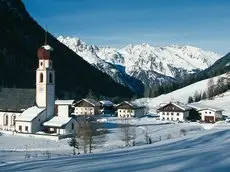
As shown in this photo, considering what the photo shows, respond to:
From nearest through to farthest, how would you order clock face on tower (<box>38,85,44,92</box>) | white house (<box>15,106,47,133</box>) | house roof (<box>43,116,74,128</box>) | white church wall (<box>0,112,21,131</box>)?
house roof (<box>43,116,74,128</box>), white house (<box>15,106,47,133</box>), clock face on tower (<box>38,85,44,92</box>), white church wall (<box>0,112,21,131</box>)

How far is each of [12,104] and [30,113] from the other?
695 cm

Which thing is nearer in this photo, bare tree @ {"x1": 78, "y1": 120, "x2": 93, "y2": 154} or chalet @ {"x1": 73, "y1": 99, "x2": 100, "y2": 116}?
bare tree @ {"x1": 78, "y1": 120, "x2": 93, "y2": 154}

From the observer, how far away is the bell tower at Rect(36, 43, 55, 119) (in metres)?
63.2

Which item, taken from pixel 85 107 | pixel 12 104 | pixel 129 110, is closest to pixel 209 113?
pixel 129 110

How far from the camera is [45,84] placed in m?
63.7

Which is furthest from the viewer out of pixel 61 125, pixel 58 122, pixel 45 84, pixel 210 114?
pixel 210 114

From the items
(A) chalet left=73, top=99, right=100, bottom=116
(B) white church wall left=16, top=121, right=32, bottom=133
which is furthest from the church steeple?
(A) chalet left=73, top=99, right=100, bottom=116

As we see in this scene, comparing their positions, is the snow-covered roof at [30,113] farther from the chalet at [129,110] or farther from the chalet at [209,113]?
the chalet at [209,113]

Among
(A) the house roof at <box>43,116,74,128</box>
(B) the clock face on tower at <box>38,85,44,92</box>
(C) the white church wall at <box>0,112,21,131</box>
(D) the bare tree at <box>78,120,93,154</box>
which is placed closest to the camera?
(D) the bare tree at <box>78,120,93,154</box>

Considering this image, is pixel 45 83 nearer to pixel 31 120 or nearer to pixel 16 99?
pixel 31 120

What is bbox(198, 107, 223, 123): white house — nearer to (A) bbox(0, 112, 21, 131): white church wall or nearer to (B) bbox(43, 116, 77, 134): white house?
(B) bbox(43, 116, 77, 134): white house

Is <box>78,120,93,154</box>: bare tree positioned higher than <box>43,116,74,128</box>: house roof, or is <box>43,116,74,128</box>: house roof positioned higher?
<box>43,116,74,128</box>: house roof

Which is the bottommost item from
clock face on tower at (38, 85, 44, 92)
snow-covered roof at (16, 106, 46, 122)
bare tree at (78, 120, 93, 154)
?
bare tree at (78, 120, 93, 154)

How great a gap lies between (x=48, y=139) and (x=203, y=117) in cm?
4791
